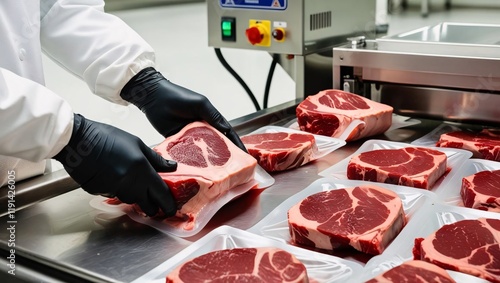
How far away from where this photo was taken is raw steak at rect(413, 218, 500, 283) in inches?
41.1

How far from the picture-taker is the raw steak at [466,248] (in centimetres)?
104

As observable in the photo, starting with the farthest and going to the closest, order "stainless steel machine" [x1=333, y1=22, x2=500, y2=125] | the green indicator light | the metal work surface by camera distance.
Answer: the green indicator light
"stainless steel machine" [x1=333, y1=22, x2=500, y2=125]
the metal work surface

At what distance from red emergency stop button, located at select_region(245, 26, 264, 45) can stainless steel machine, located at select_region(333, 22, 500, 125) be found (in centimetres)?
33

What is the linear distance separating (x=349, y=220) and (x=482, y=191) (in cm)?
33

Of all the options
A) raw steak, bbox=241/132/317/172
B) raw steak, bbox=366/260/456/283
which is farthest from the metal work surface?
raw steak, bbox=366/260/456/283

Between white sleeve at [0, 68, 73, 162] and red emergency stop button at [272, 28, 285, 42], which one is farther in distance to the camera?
red emergency stop button at [272, 28, 285, 42]

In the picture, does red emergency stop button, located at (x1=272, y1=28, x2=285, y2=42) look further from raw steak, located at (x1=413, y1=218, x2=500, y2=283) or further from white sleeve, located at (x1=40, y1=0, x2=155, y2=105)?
raw steak, located at (x1=413, y1=218, x2=500, y2=283)

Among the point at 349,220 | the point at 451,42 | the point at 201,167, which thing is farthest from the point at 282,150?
the point at 451,42

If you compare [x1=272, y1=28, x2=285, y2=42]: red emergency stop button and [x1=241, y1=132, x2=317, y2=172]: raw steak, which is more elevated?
[x1=272, y1=28, x2=285, y2=42]: red emergency stop button

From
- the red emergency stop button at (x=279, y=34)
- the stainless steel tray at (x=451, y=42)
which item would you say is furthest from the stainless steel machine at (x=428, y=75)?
the red emergency stop button at (x=279, y=34)

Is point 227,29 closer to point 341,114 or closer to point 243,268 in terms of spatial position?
point 341,114

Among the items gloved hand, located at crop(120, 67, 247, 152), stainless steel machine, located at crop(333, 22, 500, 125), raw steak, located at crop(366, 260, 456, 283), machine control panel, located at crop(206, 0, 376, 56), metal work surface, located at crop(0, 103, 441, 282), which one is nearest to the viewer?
raw steak, located at crop(366, 260, 456, 283)

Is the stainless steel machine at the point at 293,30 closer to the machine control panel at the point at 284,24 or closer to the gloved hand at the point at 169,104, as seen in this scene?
the machine control panel at the point at 284,24

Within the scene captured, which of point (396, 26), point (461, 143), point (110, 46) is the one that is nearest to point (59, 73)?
point (396, 26)
